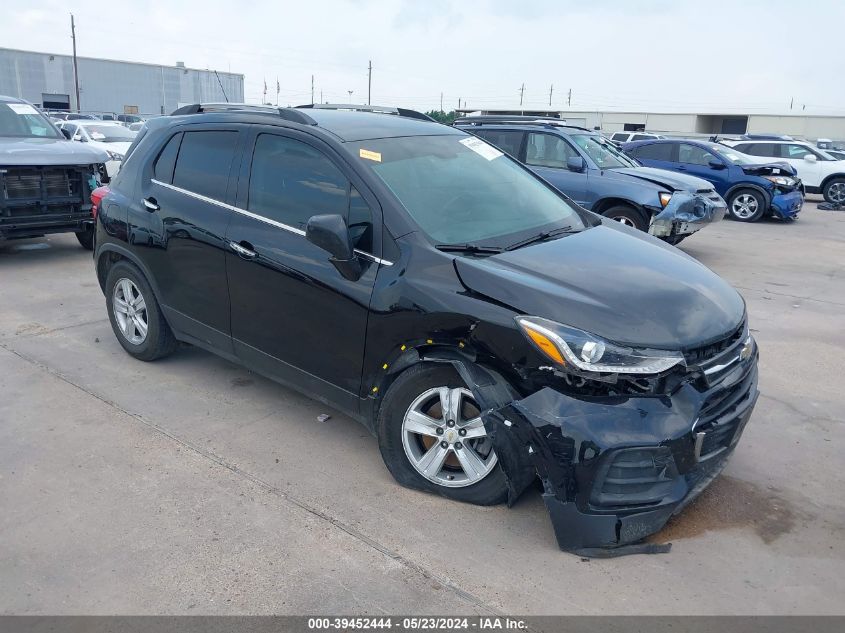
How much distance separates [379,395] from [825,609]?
2.15 meters

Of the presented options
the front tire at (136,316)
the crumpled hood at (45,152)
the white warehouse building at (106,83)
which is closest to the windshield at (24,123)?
the crumpled hood at (45,152)

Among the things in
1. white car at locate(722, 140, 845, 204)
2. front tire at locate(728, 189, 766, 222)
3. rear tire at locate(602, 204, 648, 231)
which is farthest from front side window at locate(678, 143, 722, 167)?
rear tire at locate(602, 204, 648, 231)

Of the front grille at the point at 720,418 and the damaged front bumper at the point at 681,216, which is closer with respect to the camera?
the front grille at the point at 720,418

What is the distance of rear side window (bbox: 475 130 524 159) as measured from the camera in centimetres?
1034

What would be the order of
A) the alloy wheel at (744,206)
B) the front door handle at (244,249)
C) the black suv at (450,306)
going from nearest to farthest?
the black suv at (450,306), the front door handle at (244,249), the alloy wheel at (744,206)

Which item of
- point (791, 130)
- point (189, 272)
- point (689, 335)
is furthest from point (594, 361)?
point (791, 130)

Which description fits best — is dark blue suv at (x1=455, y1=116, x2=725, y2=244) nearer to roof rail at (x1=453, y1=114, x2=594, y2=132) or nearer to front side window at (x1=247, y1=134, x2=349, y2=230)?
roof rail at (x1=453, y1=114, x2=594, y2=132)

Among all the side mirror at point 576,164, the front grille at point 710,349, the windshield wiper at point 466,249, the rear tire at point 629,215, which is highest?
the side mirror at point 576,164

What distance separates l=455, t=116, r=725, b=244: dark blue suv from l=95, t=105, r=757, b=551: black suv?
5.00 meters

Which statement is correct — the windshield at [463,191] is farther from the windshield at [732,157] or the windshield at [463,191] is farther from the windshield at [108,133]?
the windshield at [108,133]

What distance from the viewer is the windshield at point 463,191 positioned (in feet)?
12.1

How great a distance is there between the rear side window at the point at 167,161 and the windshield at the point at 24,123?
5.49 metres

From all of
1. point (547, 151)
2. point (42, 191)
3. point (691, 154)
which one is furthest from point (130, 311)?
point (691, 154)

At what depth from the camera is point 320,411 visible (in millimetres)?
4512
